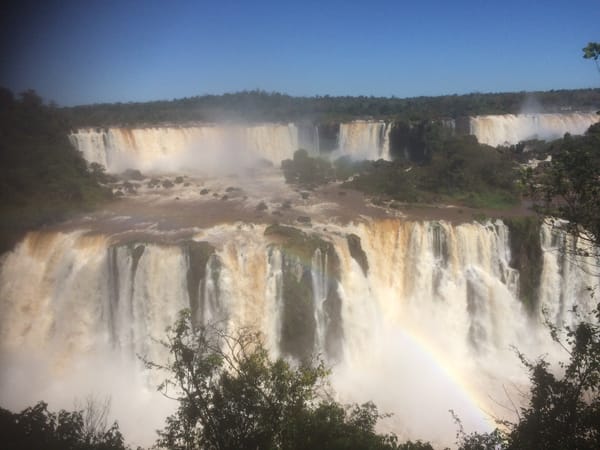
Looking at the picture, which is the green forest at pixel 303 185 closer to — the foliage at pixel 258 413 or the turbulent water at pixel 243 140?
the foliage at pixel 258 413

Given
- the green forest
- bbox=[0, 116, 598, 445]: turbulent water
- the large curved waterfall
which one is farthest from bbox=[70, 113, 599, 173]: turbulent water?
the large curved waterfall

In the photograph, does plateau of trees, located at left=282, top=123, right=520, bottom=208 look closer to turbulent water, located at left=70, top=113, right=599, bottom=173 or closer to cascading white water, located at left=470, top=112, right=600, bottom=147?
turbulent water, located at left=70, top=113, right=599, bottom=173

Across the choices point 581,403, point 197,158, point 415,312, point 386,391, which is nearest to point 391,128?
point 197,158

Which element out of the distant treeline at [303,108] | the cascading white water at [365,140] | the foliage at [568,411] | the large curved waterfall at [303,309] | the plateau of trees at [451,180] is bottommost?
the large curved waterfall at [303,309]

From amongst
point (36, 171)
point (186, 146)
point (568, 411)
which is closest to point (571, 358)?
A: point (568, 411)

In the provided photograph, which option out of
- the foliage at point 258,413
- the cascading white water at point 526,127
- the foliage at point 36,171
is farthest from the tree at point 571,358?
the cascading white water at point 526,127
